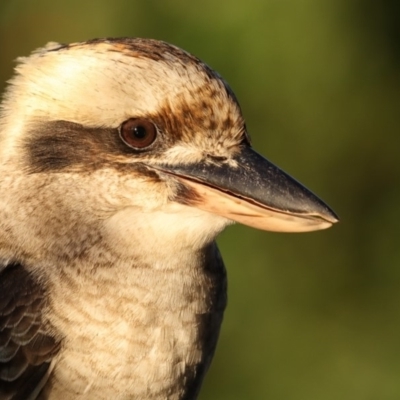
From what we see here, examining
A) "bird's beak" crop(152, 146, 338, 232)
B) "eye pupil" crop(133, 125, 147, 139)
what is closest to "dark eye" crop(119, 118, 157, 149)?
"eye pupil" crop(133, 125, 147, 139)

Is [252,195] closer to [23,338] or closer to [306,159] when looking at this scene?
[23,338]

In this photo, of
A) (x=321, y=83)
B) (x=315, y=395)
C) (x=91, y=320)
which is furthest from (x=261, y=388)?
(x=91, y=320)

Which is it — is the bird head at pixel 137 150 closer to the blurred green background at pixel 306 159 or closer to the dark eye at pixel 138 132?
the dark eye at pixel 138 132

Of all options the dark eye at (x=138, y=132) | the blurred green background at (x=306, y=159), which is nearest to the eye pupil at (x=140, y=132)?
the dark eye at (x=138, y=132)

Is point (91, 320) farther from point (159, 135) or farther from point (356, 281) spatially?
point (356, 281)

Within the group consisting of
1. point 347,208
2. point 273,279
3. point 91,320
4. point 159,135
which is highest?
point 347,208

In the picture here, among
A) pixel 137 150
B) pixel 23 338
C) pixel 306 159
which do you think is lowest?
pixel 23 338

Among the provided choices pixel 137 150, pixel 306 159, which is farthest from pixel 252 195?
pixel 306 159
